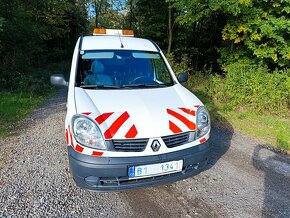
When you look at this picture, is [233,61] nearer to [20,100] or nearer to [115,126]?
[20,100]

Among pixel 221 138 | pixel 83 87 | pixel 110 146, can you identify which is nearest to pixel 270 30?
pixel 221 138

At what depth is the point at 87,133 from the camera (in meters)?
2.81

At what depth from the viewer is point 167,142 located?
9.57 feet

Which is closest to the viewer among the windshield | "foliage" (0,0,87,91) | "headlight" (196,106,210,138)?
"headlight" (196,106,210,138)

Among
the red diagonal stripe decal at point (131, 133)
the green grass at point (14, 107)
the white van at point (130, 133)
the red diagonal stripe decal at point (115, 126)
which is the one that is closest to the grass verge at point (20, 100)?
the green grass at point (14, 107)

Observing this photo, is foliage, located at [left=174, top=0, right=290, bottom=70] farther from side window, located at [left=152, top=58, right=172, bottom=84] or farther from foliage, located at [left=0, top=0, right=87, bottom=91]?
foliage, located at [left=0, top=0, right=87, bottom=91]

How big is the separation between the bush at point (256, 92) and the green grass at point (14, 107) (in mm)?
5864

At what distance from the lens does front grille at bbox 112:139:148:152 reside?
2.77 m

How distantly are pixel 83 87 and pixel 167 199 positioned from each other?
76.9 inches

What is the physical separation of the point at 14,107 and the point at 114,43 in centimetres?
485

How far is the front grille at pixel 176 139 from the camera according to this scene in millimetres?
2916

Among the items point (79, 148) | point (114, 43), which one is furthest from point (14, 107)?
point (79, 148)

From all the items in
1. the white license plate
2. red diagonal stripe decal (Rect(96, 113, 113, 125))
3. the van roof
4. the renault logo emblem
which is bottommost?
the white license plate

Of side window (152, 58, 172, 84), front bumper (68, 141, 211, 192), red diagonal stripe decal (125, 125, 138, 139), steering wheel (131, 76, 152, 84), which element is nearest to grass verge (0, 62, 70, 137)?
steering wheel (131, 76, 152, 84)
